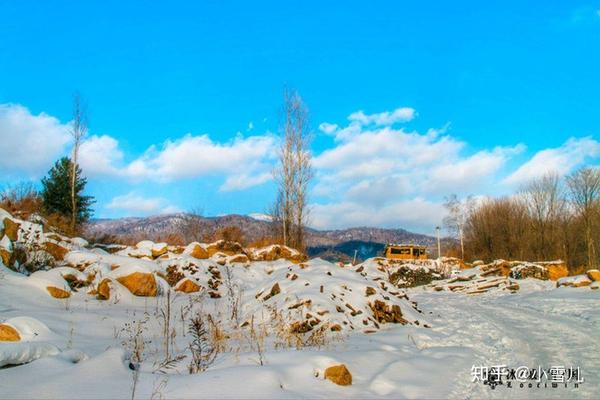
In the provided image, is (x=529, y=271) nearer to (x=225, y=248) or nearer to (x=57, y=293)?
(x=225, y=248)

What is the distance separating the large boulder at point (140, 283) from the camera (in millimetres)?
9734

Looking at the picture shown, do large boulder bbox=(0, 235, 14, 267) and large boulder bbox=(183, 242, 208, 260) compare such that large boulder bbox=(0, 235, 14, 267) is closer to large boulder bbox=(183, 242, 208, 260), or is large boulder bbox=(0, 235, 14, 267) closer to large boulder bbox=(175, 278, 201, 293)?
large boulder bbox=(175, 278, 201, 293)

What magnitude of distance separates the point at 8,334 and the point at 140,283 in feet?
18.7

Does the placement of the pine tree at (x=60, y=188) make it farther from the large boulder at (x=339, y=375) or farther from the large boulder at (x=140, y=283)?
the large boulder at (x=339, y=375)

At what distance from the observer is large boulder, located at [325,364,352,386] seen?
380 centimetres

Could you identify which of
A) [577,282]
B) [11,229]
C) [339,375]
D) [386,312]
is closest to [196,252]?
[11,229]

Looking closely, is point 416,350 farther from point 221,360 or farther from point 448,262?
point 448,262

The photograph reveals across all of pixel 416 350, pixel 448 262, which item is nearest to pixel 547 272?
pixel 448 262

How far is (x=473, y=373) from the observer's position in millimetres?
4457

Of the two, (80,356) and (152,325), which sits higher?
(80,356)

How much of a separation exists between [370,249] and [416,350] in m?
114

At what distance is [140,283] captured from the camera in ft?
32.1

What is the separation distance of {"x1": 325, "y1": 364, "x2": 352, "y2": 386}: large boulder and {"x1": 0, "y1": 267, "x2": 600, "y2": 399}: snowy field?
0.06 meters

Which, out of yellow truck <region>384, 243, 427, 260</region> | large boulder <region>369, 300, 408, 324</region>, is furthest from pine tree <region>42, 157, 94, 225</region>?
yellow truck <region>384, 243, 427, 260</region>
